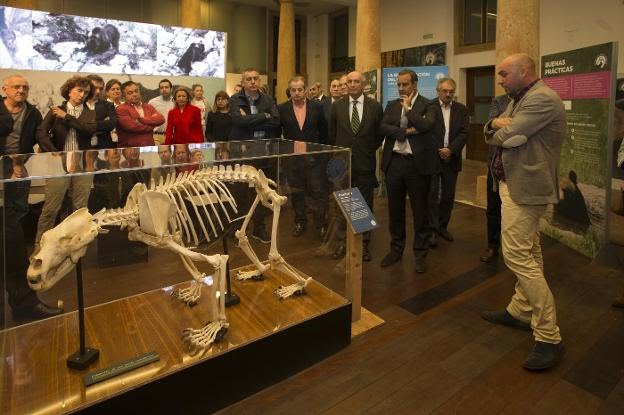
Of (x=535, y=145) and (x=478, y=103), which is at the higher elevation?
(x=478, y=103)

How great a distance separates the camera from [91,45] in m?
6.00

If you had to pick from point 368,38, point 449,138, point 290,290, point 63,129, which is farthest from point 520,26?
point 63,129

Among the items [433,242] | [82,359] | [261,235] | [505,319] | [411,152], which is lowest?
[505,319]

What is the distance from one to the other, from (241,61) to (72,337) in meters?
14.3

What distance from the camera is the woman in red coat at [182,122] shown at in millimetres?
5168

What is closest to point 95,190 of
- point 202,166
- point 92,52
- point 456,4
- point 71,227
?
point 71,227

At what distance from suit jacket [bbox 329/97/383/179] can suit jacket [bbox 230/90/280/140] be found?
754mm

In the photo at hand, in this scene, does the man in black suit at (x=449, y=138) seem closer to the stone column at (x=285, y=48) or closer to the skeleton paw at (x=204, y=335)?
the skeleton paw at (x=204, y=335)

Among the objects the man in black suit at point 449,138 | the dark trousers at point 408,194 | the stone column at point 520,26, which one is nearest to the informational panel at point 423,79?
the stone column at point 520,26

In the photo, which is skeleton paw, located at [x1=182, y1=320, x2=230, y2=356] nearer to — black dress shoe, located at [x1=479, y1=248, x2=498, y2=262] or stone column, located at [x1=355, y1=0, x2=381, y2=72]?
black dress shoe, located at [x1=479, y1=248, x2=498, y2=262]

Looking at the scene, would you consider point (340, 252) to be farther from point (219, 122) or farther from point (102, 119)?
point (219, 122)

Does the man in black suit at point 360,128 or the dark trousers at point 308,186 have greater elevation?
the man in black suit at point 360,128

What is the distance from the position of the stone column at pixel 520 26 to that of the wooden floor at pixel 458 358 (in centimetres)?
282

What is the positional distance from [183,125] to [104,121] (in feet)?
2.92
